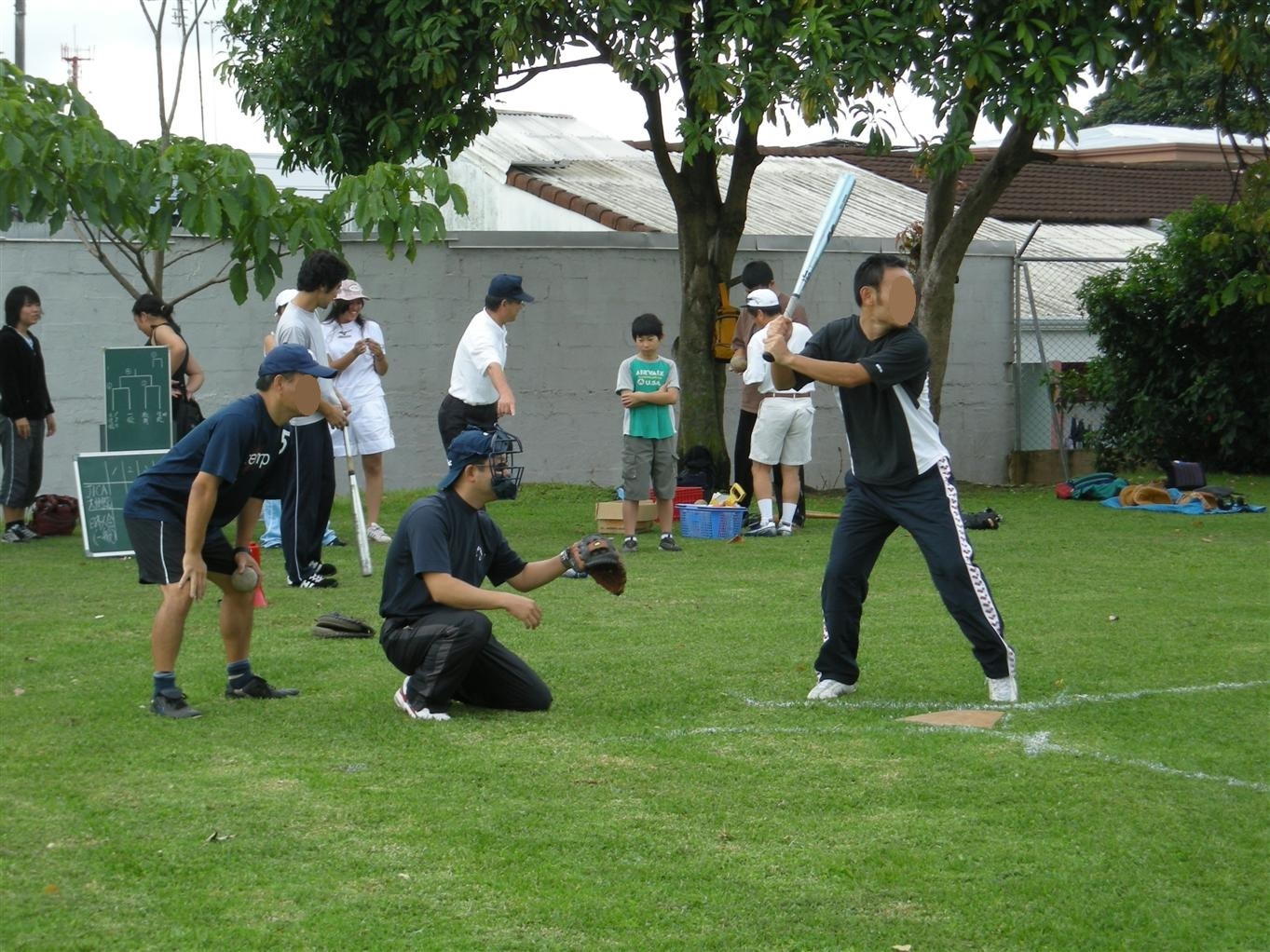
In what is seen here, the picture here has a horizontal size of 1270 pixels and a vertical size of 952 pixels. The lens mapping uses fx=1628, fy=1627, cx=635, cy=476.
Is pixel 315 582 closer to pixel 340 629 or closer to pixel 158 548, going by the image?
pixel 340 629

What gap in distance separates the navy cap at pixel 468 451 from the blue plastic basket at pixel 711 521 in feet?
20.9

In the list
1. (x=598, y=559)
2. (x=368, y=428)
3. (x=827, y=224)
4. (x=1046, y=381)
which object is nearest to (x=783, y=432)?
(x=368, y=428)

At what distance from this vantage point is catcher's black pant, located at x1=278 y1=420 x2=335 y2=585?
9828mm

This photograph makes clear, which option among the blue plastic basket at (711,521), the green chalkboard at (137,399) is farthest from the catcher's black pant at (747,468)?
the green chalkboard at (137,399)

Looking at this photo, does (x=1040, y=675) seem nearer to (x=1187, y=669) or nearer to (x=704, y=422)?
(x=1187, y=669)

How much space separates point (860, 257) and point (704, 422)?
377 centimetres

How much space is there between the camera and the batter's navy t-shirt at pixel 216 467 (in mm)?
6363

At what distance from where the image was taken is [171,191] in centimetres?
1098

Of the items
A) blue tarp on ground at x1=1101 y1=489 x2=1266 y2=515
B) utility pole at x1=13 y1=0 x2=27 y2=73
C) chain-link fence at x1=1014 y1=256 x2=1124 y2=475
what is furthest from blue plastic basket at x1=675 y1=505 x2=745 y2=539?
utility pole at x1=13 y1=0 x2=27 y2=73

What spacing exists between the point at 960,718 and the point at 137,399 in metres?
7.43

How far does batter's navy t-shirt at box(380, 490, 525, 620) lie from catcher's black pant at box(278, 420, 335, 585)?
3.39m

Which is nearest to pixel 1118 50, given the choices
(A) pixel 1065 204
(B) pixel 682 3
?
(B) pixel 682 3

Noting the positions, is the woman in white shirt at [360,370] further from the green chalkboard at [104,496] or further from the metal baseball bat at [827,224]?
the metal baseball bat at [827,224]

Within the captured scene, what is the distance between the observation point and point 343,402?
1089 cm
